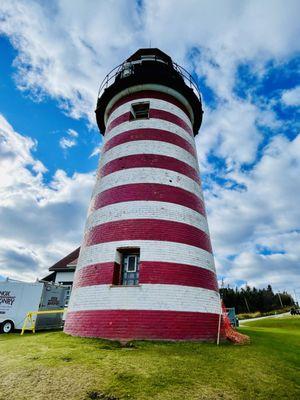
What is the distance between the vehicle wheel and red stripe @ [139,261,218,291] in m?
11.2

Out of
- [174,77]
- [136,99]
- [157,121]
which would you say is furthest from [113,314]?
[174,77]

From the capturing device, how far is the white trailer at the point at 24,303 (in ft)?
51.1

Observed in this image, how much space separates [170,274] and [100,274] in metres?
2.40

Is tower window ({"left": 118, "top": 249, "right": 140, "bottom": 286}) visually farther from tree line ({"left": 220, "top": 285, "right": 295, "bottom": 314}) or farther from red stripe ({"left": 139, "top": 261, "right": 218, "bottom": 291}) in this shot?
tree line ({"left": 220, "top": 285, "right": 295, "bottom": 314})

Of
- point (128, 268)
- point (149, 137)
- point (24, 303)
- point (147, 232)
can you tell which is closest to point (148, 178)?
point (149, 137)

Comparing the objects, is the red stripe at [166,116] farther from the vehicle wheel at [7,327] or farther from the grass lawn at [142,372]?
the vehicle wheel at [7,327]

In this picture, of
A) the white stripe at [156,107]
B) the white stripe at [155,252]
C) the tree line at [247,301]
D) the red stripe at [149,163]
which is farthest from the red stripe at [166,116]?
the tree line at [247,301]

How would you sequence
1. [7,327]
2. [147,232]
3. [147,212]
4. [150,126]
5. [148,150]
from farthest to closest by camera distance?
1. [7,327]
2. [150,126]
3. [148,150]
4. [147,212]
5. [147,232]

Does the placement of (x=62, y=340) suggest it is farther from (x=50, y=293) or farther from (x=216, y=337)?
(x=50, y=293)

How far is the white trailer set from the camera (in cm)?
1557

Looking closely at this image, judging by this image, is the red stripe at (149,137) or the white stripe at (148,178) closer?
the white stripe at (148,178)

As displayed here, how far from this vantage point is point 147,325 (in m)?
8.12

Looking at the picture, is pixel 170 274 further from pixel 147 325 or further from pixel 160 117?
pixel 160 117

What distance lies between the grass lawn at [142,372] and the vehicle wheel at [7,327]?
31.5 feet
